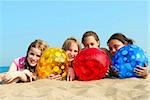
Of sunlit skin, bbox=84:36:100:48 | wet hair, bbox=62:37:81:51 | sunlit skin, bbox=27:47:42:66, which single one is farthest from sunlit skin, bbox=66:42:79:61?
sunlit skin, bbox=27:47:42:66

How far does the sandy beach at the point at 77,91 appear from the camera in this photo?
347 cm

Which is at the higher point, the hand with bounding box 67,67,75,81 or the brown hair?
the brown hair

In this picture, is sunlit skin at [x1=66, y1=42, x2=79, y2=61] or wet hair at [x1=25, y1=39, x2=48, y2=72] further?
sunlit skin at [x1=66, y1=42, x2=79, y2=61]

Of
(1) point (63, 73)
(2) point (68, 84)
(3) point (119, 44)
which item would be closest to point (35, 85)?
(2) point (68, 84)

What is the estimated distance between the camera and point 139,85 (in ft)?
13.5

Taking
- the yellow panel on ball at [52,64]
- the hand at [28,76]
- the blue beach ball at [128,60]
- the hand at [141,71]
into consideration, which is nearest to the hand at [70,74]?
the yellow panel on ball at [52,64]

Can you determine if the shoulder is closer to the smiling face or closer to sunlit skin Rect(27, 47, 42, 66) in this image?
sunlit skin Rect(27, 47, 42, 66)

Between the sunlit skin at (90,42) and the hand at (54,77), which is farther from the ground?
the sunlit skin at (90,42)

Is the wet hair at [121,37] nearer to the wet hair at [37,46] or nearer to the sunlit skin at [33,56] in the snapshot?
the wet hair at [37,46]

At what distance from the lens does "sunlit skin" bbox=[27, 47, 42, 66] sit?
4.92 metres

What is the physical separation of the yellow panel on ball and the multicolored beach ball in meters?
0.16

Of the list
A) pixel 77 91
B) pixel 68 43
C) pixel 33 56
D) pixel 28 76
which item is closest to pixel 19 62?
pixel 33 56

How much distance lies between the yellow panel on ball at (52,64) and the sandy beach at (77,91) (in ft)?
1.07

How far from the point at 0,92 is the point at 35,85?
1.66 ft
